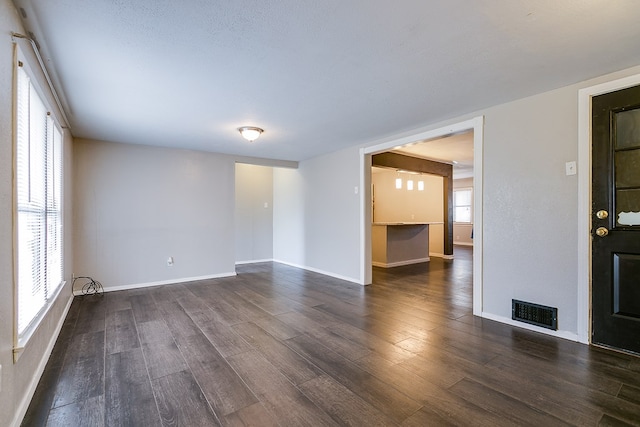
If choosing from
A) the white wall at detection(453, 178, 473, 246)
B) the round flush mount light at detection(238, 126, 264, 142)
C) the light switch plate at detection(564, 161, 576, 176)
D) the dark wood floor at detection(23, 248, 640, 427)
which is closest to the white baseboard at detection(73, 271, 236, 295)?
the dark wood floor at detection(23, 248, 640, 427)

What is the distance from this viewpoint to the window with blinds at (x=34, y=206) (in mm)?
1799

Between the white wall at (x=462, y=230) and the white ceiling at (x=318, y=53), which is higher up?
the white ceiling at (x=318, y=53)

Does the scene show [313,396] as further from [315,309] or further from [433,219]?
[433,219]

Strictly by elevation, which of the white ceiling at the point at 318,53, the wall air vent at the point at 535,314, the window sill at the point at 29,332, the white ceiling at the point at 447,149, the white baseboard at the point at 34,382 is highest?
the white ceiling at the point at 447,149

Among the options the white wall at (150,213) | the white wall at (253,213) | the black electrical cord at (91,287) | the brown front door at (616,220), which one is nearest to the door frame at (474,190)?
the brown front door at (616,220)

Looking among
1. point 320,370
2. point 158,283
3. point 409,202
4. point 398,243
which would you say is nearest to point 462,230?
point 409,202

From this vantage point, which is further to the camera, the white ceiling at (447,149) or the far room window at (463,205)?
the far room window at (463,205)

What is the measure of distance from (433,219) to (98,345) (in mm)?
8405

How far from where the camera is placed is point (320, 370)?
6.98 feet

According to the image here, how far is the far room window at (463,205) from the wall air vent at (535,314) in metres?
8.72

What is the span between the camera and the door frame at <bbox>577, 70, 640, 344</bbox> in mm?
2500

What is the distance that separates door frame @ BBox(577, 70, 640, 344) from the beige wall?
5.28 metres

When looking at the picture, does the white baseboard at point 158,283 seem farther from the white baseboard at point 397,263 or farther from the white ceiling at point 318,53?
the white baseboard at point 397,263

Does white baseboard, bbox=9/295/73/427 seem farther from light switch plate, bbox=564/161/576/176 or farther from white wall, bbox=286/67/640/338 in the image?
light switch plate, bbox=564/161/576/176
